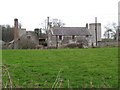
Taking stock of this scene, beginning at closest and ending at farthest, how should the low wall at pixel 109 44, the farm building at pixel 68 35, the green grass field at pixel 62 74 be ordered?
the green grass field at pixel 62 74
the low wall at pixel 109 44
the farm building at pixel 68 35

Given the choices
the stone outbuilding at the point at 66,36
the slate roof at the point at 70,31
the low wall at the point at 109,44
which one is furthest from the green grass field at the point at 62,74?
the slate roof at the point at 70,31

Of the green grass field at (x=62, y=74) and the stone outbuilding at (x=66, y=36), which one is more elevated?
the stone outbuilding at (x=66, y=36)

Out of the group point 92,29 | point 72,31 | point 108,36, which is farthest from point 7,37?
point 108,36

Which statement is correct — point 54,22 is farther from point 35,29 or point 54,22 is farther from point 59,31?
point 59,31

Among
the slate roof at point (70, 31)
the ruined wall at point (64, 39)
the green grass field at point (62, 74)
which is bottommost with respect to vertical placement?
the green grass field at point (62, 74)

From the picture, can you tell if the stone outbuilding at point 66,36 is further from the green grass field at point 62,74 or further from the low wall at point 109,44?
the green grass field at point 62,74

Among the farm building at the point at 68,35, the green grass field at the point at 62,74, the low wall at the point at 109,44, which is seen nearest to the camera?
the green grass field at the point at 62,74

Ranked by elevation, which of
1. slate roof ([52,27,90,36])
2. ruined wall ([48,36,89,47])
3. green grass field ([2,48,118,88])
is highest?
slate roof ([52,27,90,36])

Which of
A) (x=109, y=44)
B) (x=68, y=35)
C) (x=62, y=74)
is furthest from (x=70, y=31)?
(x=62, y=74)

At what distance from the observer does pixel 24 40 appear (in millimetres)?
31062

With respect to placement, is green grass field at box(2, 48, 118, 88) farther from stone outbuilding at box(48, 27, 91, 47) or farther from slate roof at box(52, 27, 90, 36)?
slate roof at box(52, 27, 90, 36)

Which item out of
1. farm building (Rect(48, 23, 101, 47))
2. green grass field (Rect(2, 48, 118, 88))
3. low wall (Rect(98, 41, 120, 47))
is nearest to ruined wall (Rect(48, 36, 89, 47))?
farm building (Rect(48, 23, 101, 47))

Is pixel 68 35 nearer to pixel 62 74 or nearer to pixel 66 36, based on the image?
pixel 66 36

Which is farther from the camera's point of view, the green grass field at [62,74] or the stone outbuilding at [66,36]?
the stone outbuilding at [66,36]
